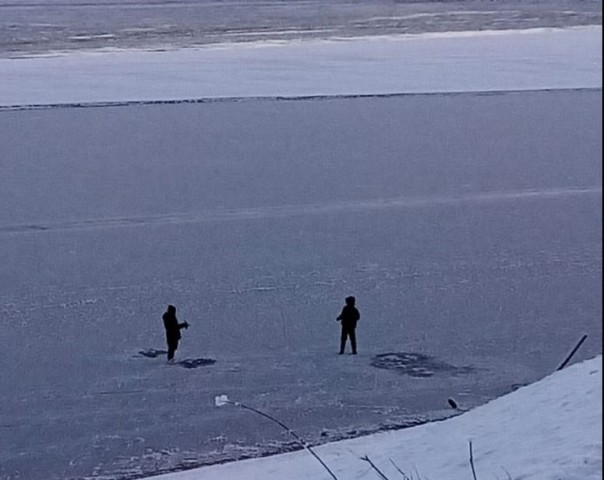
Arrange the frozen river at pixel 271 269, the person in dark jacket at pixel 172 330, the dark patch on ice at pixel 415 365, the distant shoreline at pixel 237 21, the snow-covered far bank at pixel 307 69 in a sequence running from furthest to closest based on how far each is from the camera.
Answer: the distant shoreline at pixel 237 21
the snow-covered far bank at pixel 307 69
the person in dark jacket at pixel 172 330
the dark patch on ice at pixel 415 365
the frozen river at pixel 271 269

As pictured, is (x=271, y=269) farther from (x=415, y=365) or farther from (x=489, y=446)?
(x=489, y=446)

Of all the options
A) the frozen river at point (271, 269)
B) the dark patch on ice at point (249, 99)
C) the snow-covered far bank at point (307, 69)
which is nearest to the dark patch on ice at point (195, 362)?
the frozen river at point (271, 269)

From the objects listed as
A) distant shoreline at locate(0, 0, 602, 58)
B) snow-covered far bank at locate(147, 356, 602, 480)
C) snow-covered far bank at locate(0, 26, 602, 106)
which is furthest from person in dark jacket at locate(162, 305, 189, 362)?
distant shoreline at locate(0, 0, 602, 58)

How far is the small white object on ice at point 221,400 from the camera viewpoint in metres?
4.06

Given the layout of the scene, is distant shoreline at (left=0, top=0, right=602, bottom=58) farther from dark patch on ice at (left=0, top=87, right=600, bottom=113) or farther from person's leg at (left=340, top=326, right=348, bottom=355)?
person's leg at (left=340, top=326, right=348, bottom=355)

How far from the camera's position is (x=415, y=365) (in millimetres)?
4637

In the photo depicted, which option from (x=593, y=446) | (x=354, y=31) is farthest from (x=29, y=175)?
(x=354, y=31)

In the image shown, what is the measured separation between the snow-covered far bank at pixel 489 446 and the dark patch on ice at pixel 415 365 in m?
0.47

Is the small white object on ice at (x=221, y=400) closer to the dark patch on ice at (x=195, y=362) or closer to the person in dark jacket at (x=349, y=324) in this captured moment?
the dark patch on ice at (x=195, y=362)

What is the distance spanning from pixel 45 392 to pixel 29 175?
3402mm

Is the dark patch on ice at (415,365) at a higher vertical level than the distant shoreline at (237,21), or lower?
lower

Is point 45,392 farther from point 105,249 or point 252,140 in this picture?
point 252,140

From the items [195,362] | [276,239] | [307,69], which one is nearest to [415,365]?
[195,362]

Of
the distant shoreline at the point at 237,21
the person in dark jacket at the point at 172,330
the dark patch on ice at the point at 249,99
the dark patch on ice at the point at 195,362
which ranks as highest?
the distant shoreline at the point at 237,21
